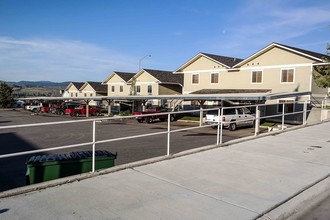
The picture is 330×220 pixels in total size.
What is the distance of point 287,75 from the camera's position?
31.8 m

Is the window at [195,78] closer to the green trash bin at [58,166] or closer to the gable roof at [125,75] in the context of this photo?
the gable roof at [125,75]

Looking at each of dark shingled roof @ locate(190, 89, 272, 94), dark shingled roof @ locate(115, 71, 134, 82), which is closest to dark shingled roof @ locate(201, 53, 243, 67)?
dark shingled roof @ locate(190, 89, 272, 94)

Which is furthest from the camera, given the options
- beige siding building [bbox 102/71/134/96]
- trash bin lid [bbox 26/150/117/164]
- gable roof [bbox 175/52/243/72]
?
beige siding building [bbox 102/71/134/96]

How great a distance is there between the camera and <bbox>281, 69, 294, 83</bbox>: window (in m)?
31.4

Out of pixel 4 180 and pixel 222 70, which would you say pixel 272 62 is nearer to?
pixel 222 70

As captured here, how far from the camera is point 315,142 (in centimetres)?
1006

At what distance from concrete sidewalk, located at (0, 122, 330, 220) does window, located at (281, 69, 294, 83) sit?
25619 millimetres

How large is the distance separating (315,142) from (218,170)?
5201 millimetres

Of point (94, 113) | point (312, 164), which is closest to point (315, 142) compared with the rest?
point (312, 164)

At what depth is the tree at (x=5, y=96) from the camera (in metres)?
73.1

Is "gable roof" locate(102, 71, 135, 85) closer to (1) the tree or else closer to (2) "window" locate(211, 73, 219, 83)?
(2) "window" locate(211, 73, 219, 83)

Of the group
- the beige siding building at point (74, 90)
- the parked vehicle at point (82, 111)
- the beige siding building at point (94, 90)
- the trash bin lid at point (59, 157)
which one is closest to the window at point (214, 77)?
the parked vehicle at point (82, 111)

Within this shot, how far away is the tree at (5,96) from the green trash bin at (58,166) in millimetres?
75689

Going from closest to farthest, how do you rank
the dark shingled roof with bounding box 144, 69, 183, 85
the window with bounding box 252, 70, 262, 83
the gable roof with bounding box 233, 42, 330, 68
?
the gable roof with bounding box 233, 42, 330, 68 → the window with bounding box 252, 70, 262, 83 → the dark shingled roof with bounding box 144, 69, 183, 85
